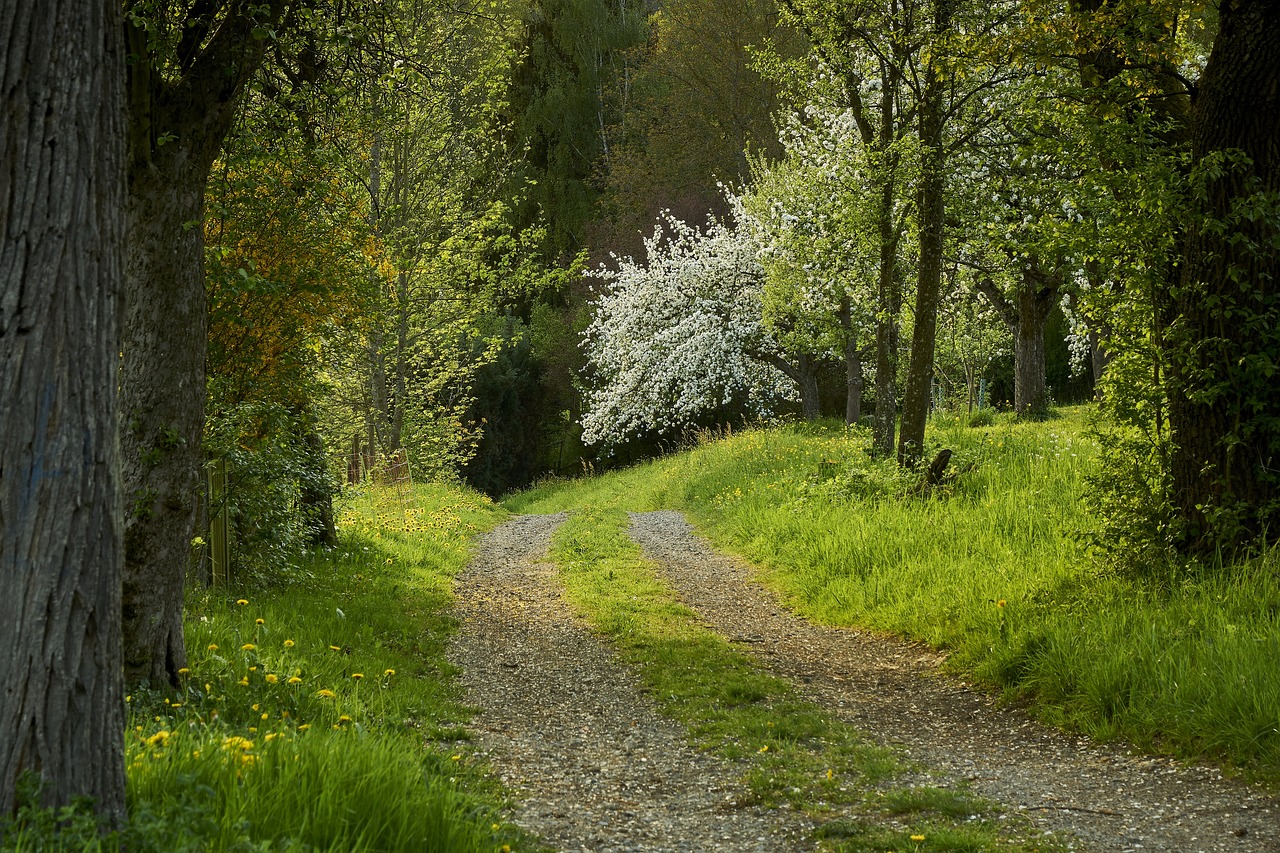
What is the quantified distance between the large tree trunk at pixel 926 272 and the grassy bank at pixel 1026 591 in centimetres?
72

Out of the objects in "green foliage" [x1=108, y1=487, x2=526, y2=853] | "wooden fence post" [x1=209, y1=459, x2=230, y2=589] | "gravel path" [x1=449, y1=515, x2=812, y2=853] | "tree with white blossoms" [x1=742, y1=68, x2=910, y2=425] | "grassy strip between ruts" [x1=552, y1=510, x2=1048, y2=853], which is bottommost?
"gravel path" [x1=449, y1=515, x2=812, y2=853]

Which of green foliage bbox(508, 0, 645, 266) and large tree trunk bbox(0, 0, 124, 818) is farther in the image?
green foliage bbox(508, 0, 645, 266)

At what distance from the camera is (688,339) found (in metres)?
27.8

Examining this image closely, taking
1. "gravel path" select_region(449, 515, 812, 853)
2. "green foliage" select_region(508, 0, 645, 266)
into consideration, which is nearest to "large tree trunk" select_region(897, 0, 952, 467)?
"gravel path" select_region(449, 515, 812, 853)

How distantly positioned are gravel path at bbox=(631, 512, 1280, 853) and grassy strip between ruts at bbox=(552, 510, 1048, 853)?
28 cm

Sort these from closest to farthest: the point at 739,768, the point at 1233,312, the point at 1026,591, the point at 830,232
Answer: the point at 739,768 → the point at 1233,312 → the point at 1026,591 → the point at 830,232

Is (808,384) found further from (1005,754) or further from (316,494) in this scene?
(1005,754)

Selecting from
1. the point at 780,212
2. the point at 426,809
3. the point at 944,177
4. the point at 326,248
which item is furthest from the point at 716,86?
the point at 426,809

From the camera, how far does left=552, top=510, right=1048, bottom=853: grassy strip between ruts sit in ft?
14.9

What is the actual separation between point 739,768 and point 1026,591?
11.5 ft

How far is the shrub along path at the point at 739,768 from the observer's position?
4.57m

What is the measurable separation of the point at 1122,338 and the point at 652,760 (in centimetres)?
494

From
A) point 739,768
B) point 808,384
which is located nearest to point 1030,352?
point 808,384

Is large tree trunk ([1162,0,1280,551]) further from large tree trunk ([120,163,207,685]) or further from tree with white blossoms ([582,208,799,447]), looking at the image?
tree with white blossoms ([582,208,799,447])
